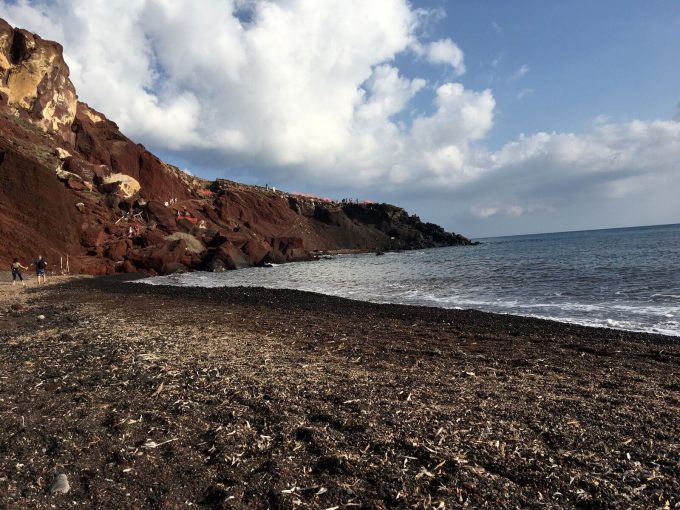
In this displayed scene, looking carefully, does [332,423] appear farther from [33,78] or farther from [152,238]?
[33,78]

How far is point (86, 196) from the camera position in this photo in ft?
133

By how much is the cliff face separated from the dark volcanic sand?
95.2 ft

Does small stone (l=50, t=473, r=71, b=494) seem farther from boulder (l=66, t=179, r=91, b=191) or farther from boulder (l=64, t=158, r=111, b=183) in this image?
boulder (l=64, t=158, r=111, b=183)

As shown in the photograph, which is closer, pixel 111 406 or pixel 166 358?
pixel 111 406

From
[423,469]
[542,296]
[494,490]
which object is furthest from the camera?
[542,296]

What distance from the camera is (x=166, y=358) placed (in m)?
7.22

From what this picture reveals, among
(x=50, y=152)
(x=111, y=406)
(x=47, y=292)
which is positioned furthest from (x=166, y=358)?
(x=50, y=152)

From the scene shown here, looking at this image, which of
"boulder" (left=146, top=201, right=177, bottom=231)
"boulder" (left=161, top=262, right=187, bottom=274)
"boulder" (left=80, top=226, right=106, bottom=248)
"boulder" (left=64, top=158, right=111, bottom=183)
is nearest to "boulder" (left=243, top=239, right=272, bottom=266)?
"boulder" (left=146, top=201, right=177, bottom=231)

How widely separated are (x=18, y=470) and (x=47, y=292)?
63.0 ft

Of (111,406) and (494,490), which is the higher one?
(111,406)

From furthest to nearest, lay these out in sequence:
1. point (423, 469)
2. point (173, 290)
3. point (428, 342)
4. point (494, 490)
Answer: point (173, 290), point (428, 342), point (423, 469), point (494, 490)

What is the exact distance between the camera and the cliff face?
32.7 m

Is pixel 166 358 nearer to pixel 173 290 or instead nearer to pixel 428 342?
pixel 428 342

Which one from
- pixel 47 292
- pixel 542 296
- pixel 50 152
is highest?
pixel 50 152
